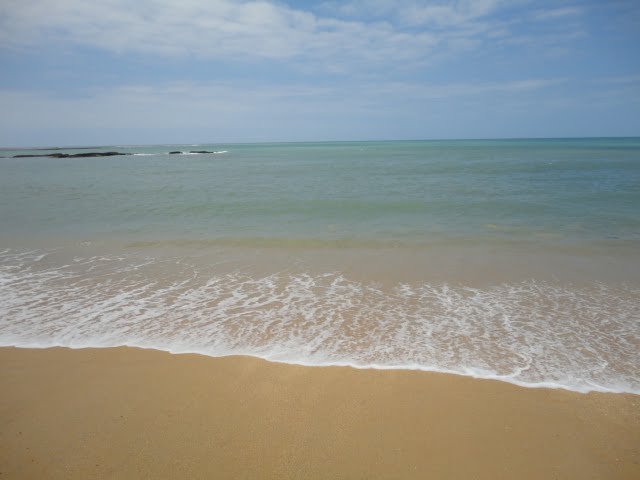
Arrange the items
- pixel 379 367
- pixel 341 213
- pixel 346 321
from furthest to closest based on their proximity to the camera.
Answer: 1. pixel 341 213
2. pixel 346 321
3. pixel 379 367

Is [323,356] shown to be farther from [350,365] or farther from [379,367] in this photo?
[379,367]

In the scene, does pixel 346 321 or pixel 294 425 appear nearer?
pixel 294 425

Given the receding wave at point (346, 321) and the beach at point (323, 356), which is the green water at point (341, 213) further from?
the receding wave at point (346, 321)

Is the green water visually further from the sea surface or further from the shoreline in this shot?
the shoreline

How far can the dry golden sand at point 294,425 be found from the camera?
10.6ft

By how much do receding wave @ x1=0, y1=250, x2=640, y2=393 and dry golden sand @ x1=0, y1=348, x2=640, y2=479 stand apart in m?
0.41

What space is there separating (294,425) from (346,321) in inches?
94.8

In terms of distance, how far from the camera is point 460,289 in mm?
7250

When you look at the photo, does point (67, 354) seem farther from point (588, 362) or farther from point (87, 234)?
point (87, 234)

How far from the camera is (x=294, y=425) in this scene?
3723mm

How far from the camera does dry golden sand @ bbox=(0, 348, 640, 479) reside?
3.24 meters

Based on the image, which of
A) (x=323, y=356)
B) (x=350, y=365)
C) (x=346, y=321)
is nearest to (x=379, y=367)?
(x=350, y=365)

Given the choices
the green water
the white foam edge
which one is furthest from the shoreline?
the green water

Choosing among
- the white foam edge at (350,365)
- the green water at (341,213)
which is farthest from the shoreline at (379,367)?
the green water at (341,213)
